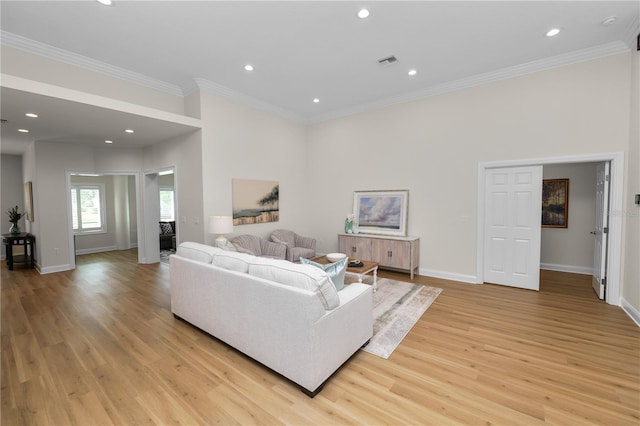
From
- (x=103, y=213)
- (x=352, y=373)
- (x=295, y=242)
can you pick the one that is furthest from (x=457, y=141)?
(x=103, y=213)

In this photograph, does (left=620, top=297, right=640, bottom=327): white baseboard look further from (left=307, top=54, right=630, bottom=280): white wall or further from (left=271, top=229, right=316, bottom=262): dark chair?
(left=271, top=229, right=316, bottom=262): dark chair

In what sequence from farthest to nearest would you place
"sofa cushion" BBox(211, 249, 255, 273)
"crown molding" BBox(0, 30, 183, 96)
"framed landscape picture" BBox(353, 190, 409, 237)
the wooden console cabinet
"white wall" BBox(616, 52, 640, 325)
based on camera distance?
1. "framed landscape picture" BBox(353, 190, 409, 237)
2. the wooden console cabinet
3. "crown molding" BBox(0, 30, 183, 96)
4. "white wall" BBox(616, 52, 640, 325)
5. "sofa cushion" BBox(211, 249, 255, 273)

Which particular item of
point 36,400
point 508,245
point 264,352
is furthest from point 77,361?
point 508,245

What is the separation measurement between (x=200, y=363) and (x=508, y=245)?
15.5ft

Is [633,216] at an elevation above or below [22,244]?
above

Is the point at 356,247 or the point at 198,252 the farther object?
the point at 356,247

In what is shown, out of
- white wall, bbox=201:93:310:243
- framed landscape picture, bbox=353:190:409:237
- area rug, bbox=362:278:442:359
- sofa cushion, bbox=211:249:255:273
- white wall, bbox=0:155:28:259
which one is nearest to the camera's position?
sofa cushion, bbox=211:249:255:273

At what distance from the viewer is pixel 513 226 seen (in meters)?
4.44

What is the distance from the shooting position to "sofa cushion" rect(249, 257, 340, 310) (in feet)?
7.07

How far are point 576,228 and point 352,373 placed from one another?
18.7ft

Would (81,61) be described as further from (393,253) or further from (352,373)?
(393,253)

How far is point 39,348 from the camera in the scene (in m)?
2.80

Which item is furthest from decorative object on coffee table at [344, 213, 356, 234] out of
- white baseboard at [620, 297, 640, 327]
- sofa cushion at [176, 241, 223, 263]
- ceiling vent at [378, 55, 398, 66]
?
white baseboard at [620, 297, 640, 327]

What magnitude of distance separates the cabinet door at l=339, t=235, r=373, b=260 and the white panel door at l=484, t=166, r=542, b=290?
2037 mm
